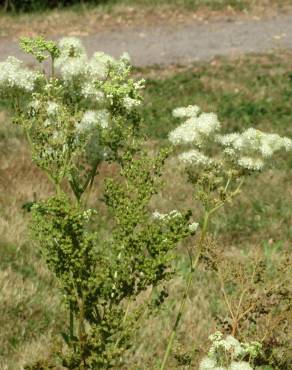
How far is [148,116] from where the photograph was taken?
39.3 ft

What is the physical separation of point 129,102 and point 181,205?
5265 millimetres

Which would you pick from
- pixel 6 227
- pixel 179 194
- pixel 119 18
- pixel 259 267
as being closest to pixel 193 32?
pixel 119 18

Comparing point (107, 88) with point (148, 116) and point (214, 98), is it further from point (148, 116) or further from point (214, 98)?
point (214, 98)

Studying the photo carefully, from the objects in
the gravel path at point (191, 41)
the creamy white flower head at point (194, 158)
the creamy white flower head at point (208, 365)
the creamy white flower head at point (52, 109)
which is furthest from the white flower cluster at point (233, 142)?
the gravel path at point (191, 41)

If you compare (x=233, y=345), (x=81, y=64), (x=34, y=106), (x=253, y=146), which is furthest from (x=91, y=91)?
(x=233, y=345)

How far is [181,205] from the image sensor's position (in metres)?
8.50

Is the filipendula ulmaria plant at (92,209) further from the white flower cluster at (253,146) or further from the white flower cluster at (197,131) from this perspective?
the white flower cluster at (253,146)

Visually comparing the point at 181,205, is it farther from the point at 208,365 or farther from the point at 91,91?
the point at 208,365

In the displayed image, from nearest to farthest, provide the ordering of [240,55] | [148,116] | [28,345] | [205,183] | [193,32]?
[205,183], [28,345], [148,116], [240,55], [193,32]

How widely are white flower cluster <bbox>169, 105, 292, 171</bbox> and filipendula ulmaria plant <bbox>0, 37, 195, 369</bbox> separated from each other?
0.18 meters

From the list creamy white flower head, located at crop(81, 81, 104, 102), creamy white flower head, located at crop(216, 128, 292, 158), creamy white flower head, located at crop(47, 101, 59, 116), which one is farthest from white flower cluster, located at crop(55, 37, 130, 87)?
creamy white flower head, located at crop(216, 128, 292, 158)

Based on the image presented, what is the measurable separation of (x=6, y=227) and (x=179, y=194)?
2156 millimetres

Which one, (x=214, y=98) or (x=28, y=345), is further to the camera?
(x=214, y=98)

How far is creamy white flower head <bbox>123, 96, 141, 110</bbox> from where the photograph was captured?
129 inches
